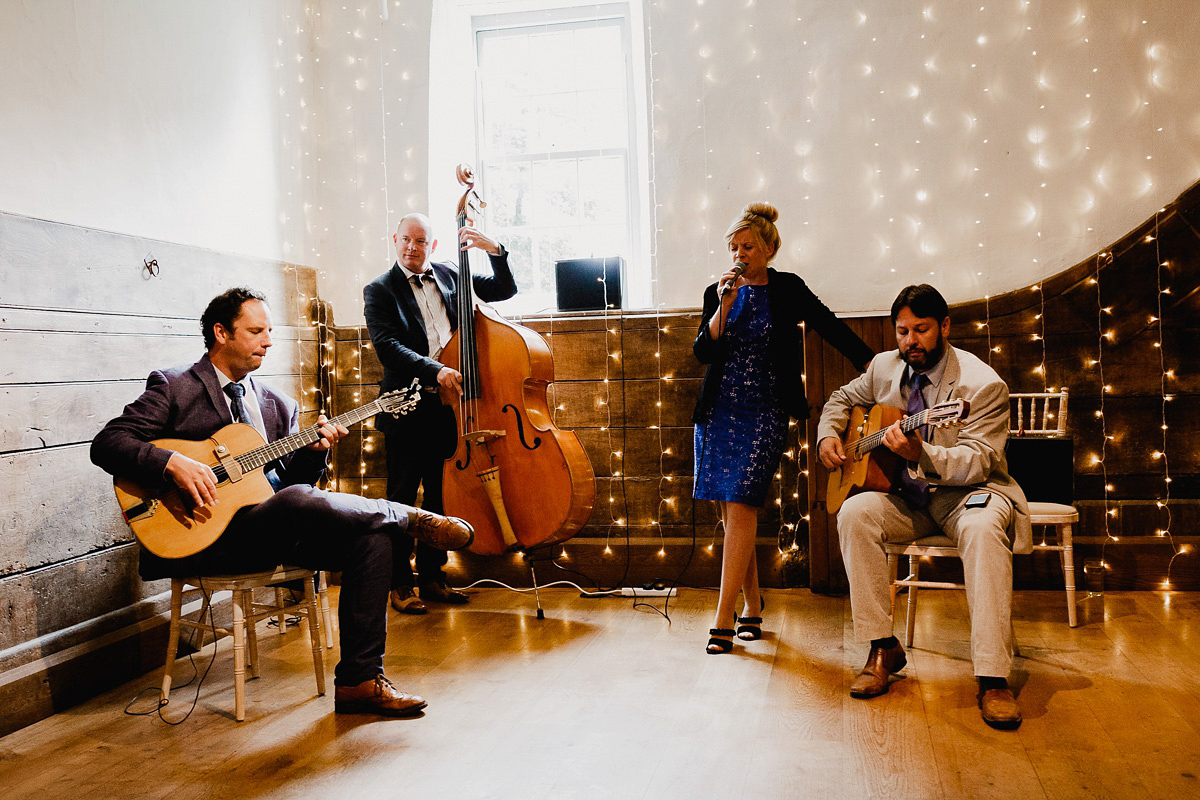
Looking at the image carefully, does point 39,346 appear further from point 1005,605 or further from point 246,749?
point 1005,605

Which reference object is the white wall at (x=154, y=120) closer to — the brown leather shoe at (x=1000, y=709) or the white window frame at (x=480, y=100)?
the white window frame at (x=480, y=100)

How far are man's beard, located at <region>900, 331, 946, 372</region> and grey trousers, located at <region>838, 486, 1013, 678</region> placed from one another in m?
0.39

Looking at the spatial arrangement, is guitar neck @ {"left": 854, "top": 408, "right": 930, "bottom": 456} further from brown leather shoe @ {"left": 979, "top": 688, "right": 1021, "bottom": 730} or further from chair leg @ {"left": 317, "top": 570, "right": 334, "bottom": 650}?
chair leg @ {"left": 317, "top": 570, "right": 334, "bottom": 650}

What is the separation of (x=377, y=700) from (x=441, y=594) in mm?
1337

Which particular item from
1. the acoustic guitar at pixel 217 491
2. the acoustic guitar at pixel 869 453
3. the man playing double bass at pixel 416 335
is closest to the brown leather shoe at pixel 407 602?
the man playing double bass at pixel 416 335

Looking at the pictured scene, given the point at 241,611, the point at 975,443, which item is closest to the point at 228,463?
the point at 241,611

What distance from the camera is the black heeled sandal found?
118 inches

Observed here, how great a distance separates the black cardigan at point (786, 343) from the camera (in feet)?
10.2

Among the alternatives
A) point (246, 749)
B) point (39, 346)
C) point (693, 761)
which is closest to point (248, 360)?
point (39, 346)

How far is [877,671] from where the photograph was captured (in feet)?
8.53

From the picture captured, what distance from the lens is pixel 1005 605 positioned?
2424 millimetres

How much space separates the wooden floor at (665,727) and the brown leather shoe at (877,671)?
38 mm

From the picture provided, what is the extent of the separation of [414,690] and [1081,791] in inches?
71.3

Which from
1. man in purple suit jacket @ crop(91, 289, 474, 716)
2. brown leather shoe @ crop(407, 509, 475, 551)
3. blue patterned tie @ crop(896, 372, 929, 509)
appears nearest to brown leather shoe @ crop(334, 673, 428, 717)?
man in purple suit jacket @ crop(91, 289, 474, 716)
